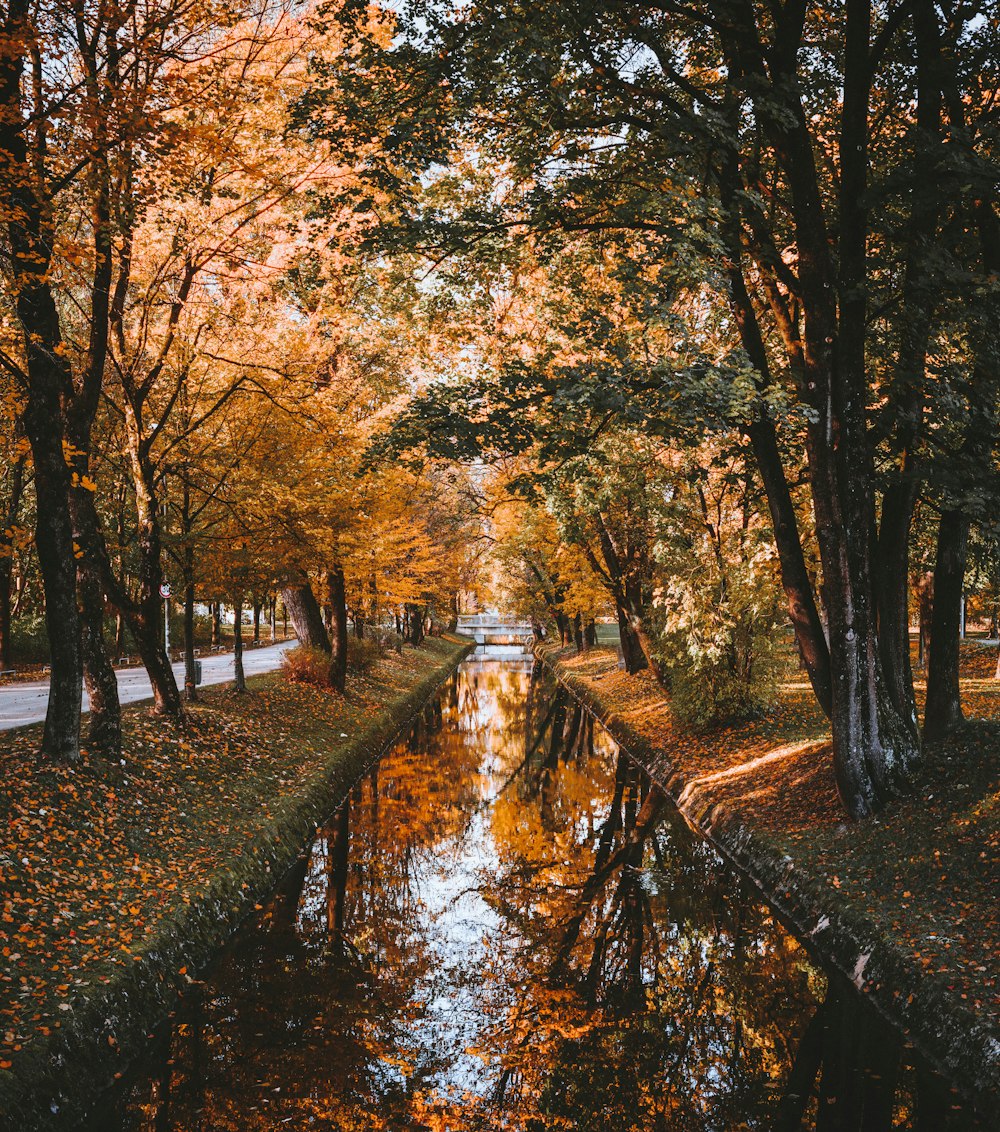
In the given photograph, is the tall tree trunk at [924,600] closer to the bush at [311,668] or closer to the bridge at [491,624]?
the bush at [311,668]

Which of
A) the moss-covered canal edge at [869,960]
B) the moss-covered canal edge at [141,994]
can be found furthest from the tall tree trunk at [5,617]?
the moss-covered canal edge at [869,960]

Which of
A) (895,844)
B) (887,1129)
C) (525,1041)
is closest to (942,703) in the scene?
(895,844)

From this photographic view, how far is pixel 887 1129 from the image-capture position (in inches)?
228

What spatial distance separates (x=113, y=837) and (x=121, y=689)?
13260 mm

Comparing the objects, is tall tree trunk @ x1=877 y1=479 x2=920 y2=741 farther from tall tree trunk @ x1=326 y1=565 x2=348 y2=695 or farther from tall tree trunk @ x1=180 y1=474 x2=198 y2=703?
tall tree trunk @ x1=326 y1=565 x2=348 y2=695

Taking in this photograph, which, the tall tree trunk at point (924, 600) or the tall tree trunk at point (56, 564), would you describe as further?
the tall tree trunk at point (924, 600)

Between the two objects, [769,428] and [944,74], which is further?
[769,428]

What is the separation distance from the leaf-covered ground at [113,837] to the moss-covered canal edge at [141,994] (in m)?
0.11

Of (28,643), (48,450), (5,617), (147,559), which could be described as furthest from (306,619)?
(28,643)

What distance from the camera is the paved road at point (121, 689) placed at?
16108mm

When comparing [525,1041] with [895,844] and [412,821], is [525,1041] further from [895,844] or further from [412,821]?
[412,821]

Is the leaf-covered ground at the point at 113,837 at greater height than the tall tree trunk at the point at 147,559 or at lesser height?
lesser

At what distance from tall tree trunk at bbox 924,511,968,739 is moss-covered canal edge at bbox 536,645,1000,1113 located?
3.11m

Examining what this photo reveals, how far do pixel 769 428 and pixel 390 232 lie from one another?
17.6ft
